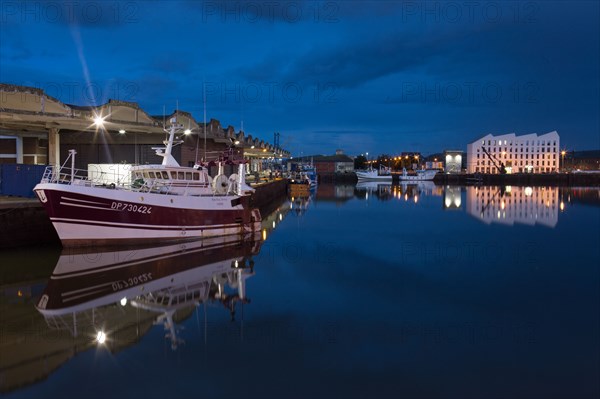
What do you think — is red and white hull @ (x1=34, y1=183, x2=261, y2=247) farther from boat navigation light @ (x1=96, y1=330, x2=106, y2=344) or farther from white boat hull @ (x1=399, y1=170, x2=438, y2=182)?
white boat hull @ (x1=399, y1=170, x2=438, y2=182)

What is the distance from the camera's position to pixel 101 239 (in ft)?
62.6

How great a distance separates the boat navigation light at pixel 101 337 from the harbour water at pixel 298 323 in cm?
4

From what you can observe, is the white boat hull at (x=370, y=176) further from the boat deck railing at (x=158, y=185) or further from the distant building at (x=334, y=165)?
the boat deck railing at (x=158, y=185)

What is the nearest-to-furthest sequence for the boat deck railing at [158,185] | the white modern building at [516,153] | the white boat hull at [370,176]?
the boat deck railing at [158,185]
the white boat hull at [370,176]
the white modern building at [516,153]

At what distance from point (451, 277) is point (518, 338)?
6.09 metres

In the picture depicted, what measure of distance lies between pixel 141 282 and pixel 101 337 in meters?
4.66

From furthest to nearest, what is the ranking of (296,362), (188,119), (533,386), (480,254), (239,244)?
(188,119)
(239,244)
(480,254)
(296,362)
(533,386)

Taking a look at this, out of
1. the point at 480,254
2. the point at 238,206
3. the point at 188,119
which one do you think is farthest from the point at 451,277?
the point at 188,119

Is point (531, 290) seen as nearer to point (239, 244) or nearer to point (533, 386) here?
point (533, 386)

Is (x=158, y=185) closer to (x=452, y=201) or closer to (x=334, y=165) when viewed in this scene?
(x=452, y=201)

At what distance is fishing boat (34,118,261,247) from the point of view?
18156mm

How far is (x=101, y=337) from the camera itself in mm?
9875

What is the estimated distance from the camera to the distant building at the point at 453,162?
15346cm

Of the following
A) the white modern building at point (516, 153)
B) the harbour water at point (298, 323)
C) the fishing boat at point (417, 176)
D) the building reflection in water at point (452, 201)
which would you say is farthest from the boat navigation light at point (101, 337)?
the white modern building at point (516, 153)
